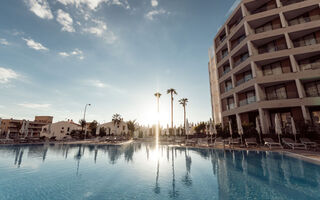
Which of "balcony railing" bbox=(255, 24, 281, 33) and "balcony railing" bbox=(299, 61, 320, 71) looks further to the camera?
"balcony railing" bbox=(255, 24, 281, 33)

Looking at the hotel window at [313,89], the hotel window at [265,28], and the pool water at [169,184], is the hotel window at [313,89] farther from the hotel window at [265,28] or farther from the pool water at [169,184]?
the pool water at [169,184]

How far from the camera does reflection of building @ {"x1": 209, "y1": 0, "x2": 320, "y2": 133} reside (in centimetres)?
1669

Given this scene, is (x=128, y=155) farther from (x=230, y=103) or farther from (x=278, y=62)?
(x=278, y=62)

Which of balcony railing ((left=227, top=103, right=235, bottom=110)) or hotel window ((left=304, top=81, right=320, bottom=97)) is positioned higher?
hotel window ((left=304, top=81, right=320, bottom=97))

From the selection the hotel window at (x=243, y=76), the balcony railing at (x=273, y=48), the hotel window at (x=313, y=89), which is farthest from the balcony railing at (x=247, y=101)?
the balcony railing at (x=273, y=48)

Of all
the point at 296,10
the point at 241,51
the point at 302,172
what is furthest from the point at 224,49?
the point at 302,172

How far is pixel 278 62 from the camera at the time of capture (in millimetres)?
19203

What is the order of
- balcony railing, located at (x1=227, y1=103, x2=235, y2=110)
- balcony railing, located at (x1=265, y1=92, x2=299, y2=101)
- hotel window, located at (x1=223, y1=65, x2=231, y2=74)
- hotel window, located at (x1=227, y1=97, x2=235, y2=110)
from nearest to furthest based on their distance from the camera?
balcony railing, located at (x1=265, y1=92, x2=299, y2=101) → balcony railing, located at (x1=227, y1=103, x2=235, y2=110) → hotel window, located at (x1=227, y1=97, x2=235, y2=110) → hotel window, located at (x1=223, y1=65, x2=231, y2=74)

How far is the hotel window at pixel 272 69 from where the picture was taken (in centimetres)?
1897

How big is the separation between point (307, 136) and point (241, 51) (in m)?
14.6

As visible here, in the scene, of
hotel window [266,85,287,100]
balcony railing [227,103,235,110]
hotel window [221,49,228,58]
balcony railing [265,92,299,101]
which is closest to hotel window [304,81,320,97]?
balcony railing [265,92,299,101]

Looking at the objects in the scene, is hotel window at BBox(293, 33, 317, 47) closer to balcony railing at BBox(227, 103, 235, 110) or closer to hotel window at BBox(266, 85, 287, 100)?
hotel window at BBox(266, 85, 287, 100)

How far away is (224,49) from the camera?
27.3 m

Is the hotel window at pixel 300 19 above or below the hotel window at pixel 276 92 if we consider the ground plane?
above
